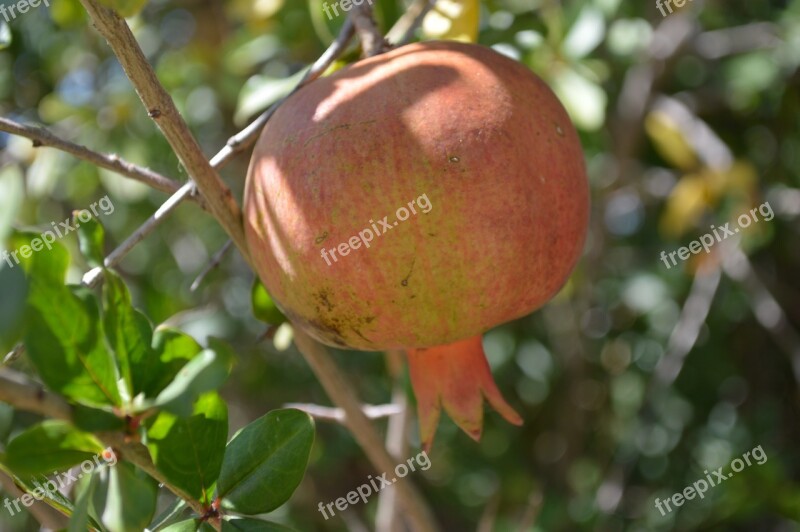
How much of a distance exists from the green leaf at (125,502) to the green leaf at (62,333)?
7 cm

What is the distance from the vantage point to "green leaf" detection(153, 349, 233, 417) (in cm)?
60

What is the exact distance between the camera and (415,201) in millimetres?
806

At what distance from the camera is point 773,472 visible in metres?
1.96

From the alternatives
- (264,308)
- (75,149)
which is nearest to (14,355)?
(75,149)

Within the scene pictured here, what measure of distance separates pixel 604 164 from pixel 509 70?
1.33 m

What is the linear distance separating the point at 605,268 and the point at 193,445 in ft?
6.56

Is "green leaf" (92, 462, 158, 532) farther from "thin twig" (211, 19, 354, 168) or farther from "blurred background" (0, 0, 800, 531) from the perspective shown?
"blurred background" (0, 0, 800, 531)

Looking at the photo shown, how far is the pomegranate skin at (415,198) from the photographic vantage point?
0.81 metres

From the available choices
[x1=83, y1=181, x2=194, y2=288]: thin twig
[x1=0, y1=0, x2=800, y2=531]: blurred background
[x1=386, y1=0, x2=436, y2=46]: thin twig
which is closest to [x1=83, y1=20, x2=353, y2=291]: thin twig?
[x1=83, y1=181, x2=194, y2=288]: thin twig

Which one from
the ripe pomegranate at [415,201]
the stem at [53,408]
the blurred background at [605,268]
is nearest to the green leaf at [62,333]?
the stem at [53,408]

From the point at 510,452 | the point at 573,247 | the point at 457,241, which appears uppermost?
the point at 457,241

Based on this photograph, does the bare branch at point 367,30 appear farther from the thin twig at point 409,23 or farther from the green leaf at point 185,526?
the green leaf at point 185,526

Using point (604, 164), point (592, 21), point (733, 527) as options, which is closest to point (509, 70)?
point (592, 21)

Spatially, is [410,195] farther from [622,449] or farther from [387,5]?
[622,449]
